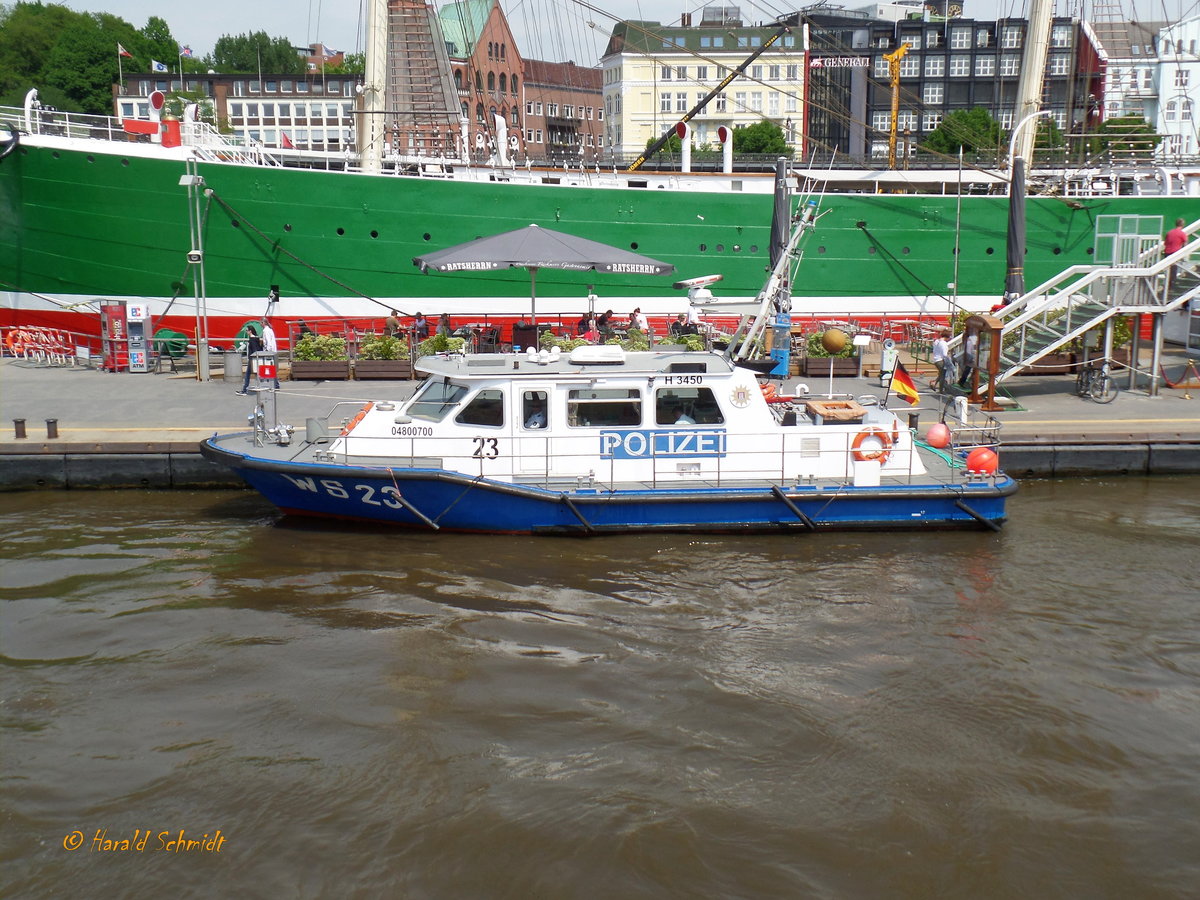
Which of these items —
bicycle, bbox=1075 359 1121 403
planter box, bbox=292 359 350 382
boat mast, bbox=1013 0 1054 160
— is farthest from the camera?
boat mast, bbox=1013 0 1054 160

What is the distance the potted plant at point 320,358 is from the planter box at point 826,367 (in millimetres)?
9691

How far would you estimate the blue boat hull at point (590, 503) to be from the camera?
14.5 m

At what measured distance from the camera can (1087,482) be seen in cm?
1816

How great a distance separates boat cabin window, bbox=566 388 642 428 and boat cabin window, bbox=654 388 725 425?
1.00 ft

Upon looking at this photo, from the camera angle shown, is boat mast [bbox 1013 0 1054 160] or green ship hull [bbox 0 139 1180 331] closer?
green ship hull [bbox 0 139 1180 331]

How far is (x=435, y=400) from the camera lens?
1528cm

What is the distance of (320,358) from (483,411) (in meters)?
9.74

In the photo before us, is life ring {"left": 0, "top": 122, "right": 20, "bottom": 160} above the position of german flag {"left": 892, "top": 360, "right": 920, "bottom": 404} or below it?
above

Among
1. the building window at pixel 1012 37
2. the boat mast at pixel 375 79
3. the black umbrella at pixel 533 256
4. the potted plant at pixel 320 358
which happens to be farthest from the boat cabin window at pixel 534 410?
the building window at pixel 1012 37

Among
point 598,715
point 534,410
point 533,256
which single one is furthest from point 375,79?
point 598,715

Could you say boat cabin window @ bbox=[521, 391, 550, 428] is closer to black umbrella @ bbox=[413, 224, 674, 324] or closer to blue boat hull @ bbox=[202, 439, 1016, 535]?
blue boat hull @ bbox=[202, 439, 1016, 535]

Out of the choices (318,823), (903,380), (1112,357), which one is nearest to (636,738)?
(318,823)

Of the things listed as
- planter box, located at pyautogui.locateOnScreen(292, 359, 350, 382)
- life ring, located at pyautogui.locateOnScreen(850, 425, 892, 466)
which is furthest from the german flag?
planter box, located at pyautogui.locateOnScreen(292, 359, 350, 382)

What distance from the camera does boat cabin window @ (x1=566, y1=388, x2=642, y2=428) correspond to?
49.0 feet
